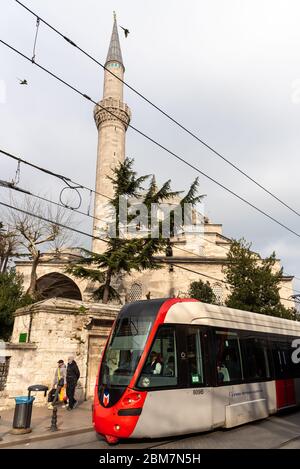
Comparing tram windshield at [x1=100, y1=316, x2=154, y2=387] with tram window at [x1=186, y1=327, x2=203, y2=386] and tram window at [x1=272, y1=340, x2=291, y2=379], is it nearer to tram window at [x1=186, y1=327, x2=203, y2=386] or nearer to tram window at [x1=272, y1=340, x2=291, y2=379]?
tram window at [x1=186, y1=327, x2=203, y2=386]

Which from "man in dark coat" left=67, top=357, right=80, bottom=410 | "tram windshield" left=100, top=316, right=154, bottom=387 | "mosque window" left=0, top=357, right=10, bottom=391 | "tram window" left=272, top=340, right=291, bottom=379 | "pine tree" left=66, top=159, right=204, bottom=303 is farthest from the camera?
"pine tree" left=66, top=159, right=204, bottom=303

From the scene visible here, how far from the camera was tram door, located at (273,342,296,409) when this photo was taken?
9.95 metres

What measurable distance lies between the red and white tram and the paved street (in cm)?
21

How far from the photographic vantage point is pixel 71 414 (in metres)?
10.1

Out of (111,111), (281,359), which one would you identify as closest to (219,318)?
(281,359)

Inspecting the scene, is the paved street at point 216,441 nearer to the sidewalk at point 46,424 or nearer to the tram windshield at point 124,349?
the sidewalk at point 46,424

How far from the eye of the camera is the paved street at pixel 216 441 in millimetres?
6551

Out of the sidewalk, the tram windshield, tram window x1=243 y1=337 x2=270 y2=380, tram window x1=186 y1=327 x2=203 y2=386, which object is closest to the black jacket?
the sidewalk

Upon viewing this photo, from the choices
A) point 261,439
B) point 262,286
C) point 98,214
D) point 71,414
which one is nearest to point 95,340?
point 71,414

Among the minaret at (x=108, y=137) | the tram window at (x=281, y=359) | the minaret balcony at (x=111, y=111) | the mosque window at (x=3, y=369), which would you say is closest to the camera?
the tram window at (x=281, y=359)

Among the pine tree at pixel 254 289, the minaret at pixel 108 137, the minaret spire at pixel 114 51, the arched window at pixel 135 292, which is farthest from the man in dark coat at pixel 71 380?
the minaret spire at pixel 114 51

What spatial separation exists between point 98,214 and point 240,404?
2891 centimetres

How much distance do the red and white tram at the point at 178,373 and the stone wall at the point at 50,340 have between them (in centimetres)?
542

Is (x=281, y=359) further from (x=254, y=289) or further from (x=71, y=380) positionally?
(x=254, y=289)
